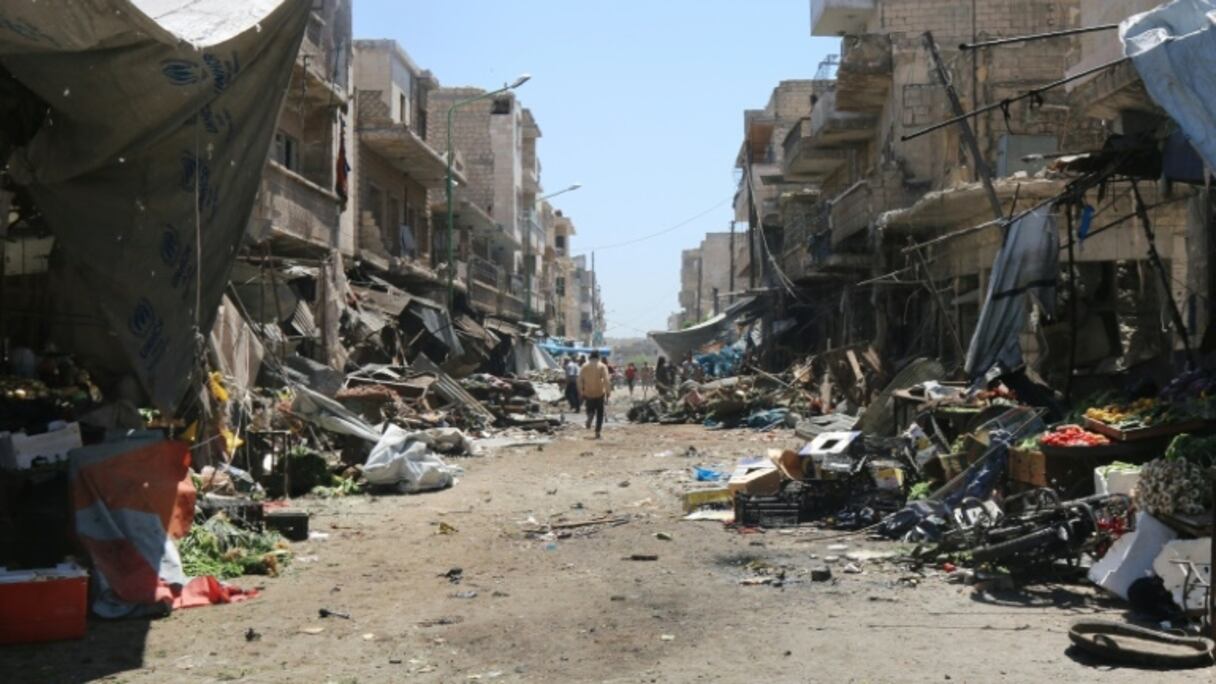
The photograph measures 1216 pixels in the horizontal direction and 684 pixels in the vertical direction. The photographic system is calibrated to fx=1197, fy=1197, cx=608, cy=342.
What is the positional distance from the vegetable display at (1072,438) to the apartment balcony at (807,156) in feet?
81.8

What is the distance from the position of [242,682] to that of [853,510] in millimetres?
6504

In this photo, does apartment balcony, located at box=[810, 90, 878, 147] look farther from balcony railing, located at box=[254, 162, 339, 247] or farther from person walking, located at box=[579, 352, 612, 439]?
balcony railing, located at box=[254, 162, 339, 247]

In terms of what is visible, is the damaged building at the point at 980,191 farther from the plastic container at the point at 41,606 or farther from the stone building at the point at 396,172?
the stone building at the point at 396,172

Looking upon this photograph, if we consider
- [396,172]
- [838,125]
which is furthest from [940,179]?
[396,172]

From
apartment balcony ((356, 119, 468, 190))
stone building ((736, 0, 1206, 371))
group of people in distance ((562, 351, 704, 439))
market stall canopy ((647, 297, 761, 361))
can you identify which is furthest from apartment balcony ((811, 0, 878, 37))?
apartment balcony ((356, 119, 468, 190))

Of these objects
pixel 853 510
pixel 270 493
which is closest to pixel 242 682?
pixel 853 510

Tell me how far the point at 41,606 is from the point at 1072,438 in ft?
23.8

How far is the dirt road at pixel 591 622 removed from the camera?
5.83 metres

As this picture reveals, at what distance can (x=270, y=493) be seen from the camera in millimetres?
13352

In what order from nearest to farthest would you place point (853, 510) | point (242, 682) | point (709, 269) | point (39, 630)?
point (242, 682) → point (39, 630) → point (853, 510) → point (709, 269)

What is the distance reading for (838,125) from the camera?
31.7 metres

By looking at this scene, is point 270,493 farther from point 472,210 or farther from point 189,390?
point 472,210

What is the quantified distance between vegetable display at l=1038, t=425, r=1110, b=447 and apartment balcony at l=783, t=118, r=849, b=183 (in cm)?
2494

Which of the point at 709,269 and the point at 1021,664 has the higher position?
the point at 709,269
